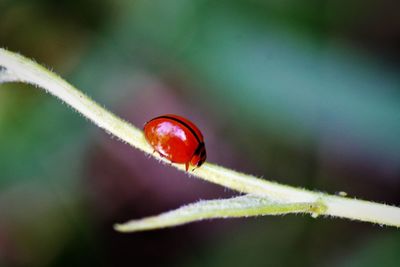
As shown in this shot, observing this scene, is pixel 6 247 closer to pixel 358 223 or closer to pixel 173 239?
pixel 173 239

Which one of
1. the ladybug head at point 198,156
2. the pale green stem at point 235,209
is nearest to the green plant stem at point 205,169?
the pale green stem at point 235,209

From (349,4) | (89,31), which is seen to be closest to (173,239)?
(89,31)

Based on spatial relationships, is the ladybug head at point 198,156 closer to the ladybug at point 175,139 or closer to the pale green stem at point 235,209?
the ladybug at point 175,139

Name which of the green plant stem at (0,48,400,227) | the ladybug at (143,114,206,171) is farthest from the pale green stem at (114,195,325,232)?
the ladybug at (143,114,206,171)

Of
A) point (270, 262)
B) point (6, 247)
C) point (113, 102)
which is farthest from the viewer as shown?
point (113, 102)

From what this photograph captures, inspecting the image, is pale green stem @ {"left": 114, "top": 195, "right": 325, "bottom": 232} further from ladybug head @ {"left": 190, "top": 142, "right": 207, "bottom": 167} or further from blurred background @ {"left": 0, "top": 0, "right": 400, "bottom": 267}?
blurred background @ {"left": 0, "top": 0, "right": 400, "bottom": 267}

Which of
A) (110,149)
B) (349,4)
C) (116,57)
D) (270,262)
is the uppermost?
(349,4)

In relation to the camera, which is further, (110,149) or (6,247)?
(110,149)
